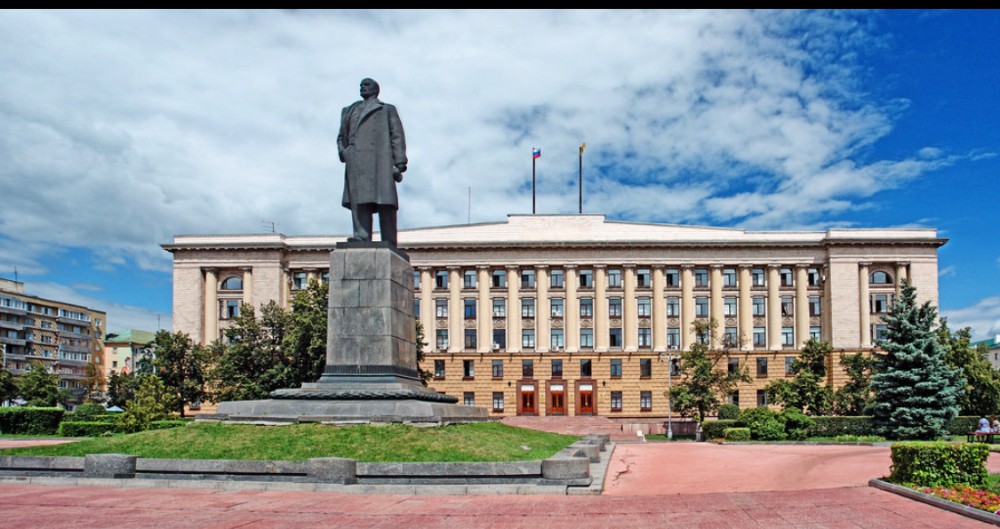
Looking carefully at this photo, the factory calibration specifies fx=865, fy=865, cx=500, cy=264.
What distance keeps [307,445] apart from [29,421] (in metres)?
30.6

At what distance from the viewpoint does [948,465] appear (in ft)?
46.1

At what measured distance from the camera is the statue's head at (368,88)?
22.6 meters

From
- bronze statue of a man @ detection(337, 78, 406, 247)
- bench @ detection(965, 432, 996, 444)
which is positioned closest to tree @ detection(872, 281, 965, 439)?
bench @ detection(965, 432, 996, 444)

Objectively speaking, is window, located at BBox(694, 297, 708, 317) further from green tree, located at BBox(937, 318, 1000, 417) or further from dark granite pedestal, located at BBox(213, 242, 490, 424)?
dark granite pedestal, located at BBox(213, 242, 490, 424)

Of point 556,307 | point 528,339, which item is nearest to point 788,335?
point 556,307

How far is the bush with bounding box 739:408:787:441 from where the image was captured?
40.0m

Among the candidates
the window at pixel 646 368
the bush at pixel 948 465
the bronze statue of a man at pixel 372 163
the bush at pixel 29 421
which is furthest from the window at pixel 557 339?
the bush at pixel 948 465

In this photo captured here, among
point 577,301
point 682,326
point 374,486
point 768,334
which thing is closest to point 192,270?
point 577,301

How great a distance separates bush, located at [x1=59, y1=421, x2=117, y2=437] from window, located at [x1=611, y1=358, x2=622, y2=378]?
40238mm

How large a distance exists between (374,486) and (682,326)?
5771cm

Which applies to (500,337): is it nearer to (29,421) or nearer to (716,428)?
(716,428)

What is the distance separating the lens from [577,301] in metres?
70.8

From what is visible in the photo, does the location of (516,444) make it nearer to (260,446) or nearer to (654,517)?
(260,446)

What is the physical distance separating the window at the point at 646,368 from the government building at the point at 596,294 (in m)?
0.11
